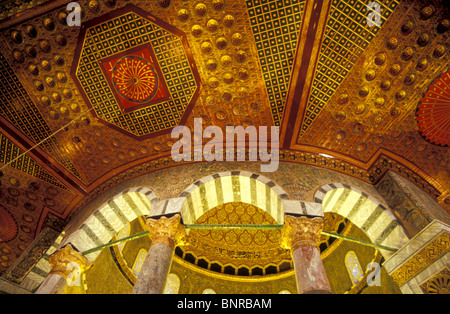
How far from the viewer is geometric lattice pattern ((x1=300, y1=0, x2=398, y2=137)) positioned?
579 cm

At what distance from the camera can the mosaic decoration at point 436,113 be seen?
6250mm

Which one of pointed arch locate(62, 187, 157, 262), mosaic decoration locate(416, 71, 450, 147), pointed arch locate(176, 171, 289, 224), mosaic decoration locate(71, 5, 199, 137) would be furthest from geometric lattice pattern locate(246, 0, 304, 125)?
pointed arch locate(62, 187, 157, 262)

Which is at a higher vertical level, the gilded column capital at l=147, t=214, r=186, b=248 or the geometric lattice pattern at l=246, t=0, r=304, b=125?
the geometric lattice pattern at l=246, t=0, r=304, b=125

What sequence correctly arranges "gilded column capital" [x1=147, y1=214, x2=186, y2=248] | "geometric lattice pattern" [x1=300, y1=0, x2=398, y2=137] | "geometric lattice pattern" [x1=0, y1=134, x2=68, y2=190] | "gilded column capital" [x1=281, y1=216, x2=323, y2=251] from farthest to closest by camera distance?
"geometric lattice pattern" [x1=0, y1=134, x2=68, y2=190], "geometric lattice pattern" [x1=300, y1=0, x2=398, y2=137], "gilded column capital" [x1=147, y1=214, x2=186, y2=248], "gilded column capital" [x1=281, y1=216, x2=323, y2=251]

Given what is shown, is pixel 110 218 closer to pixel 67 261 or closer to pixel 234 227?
pixel 67 261

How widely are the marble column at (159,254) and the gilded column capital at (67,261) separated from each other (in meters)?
1.66

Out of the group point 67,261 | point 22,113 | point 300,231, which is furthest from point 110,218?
point 300,231

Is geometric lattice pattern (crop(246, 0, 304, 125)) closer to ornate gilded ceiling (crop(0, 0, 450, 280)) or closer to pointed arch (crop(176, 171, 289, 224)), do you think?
ornate gilded ceiling (crop(0, 0, 450, 280))

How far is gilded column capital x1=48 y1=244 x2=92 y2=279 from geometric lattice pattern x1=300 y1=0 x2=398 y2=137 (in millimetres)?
6080

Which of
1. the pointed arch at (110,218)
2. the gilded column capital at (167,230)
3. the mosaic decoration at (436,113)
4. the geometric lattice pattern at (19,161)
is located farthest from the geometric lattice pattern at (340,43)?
the geometric lattice pattern at (19,161)

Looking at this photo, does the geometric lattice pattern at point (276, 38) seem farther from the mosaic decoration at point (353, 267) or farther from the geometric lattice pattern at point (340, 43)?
the mosaic decoration at point (353, 267)

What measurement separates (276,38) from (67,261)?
6371 millimetres
